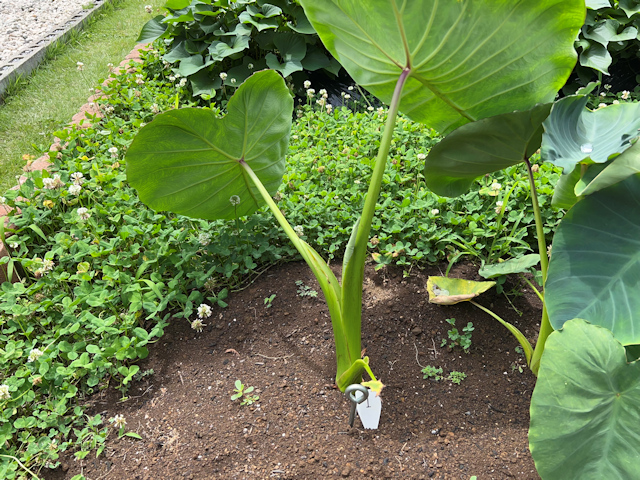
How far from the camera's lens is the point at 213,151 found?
181cm

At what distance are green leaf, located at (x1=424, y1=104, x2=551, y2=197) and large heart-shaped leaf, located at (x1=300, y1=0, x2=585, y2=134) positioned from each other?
0.16 m

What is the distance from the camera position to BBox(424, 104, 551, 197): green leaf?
1.35 metres

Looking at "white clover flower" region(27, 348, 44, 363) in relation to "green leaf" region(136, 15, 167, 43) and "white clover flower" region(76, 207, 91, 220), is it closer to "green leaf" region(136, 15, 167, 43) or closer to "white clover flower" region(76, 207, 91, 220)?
"white clover flower" region(76, 207, 91, 220)

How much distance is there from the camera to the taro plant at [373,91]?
4.29 ft

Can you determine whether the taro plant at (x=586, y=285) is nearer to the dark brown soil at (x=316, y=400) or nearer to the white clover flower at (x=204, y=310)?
the dark brown soil at (x=316, y=400)

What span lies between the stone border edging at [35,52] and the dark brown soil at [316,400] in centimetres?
313

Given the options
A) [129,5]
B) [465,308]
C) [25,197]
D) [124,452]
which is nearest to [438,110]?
[465,308]

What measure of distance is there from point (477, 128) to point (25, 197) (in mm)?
2137

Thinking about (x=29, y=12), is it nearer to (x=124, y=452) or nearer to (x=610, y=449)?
(x=124, y=452)

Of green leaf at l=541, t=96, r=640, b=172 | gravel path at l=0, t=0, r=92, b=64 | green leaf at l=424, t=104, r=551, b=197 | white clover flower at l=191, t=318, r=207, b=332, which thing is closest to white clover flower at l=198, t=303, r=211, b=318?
white clover flower at l=191, t=318, r=207, b=332

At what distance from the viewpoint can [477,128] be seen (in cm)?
140

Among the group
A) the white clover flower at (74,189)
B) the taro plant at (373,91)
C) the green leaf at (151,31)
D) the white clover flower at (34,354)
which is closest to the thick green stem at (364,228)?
the taro plant at (373,91)

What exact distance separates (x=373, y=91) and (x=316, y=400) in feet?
3.39

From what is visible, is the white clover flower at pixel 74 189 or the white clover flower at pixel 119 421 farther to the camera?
the white clover flower at pixel 74 189
